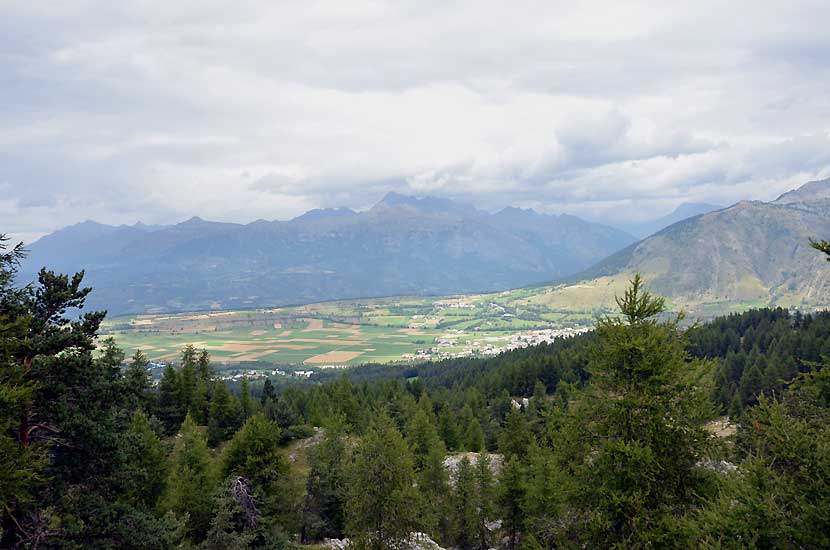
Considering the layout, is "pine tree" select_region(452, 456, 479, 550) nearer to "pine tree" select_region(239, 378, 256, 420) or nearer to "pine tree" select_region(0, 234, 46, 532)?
"pine tree" select_region(239, 378, 256, 420)

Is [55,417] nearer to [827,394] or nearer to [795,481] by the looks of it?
[795,481]

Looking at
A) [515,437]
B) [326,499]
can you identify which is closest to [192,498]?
[326,499]

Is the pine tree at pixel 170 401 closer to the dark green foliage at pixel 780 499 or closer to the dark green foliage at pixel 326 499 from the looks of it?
the dark green foliage at pixel 326 499

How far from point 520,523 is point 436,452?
898 centimetres

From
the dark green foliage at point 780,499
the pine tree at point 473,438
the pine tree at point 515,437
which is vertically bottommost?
the pine tree at point 473,438

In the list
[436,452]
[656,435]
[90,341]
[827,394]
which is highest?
[90,341]

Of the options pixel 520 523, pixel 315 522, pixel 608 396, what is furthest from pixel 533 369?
pixel 608 396

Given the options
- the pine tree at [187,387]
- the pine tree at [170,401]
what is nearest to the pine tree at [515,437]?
the pine tree at [187,387]

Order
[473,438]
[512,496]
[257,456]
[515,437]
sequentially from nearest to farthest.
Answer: [257,456]
[512,496]
[515,437]
[473,438]

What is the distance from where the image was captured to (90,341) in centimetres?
1764

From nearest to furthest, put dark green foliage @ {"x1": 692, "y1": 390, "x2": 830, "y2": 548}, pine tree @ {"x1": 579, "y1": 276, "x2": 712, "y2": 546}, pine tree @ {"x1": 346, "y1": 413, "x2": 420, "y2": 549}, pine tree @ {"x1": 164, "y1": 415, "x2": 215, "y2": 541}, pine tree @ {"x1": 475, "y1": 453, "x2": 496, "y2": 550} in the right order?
dark green foliage @ {"x1": 692, "y1": 390, "x2": 830, "y2": 548}
pine tree @ {"x1": 579, "y1": 276, "x2": 712, "y2": 546}
pine tree @ {"x1": 346, "y1": 413, "x2": 420, "y2": 549}
pine tree @ {"x1": 164, "y1": 415, "x2": 215, "y2": 541}
pine tree @ {"x1": 475, "y1": 453, "x2": 496, "y2": 550}

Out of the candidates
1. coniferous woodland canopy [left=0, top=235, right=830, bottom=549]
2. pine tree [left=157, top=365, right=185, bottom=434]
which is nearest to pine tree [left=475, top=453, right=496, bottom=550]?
coniferous woodland canopy [left=0, top=235, right=830, bottom=549]

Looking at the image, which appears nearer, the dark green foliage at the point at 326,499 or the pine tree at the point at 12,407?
the pine tree at the point at 12,407

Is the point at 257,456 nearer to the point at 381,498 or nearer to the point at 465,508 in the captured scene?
the point at 381,498
